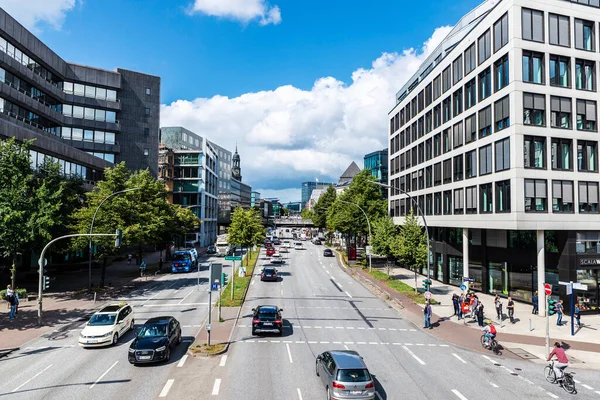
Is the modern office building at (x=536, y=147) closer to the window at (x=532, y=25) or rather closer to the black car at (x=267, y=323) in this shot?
the window at (x=532, y=25)

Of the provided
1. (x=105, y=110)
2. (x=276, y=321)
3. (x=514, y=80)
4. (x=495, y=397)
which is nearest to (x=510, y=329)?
(x=495, y=397)

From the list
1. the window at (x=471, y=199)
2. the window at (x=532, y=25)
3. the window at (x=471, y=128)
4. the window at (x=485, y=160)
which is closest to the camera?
the window at (x=532, y=25)

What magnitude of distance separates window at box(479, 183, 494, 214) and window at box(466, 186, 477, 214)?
0.99m

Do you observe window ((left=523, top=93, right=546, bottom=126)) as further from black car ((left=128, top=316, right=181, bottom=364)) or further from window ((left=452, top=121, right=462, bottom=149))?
black car ((left=128, top=316, right=181, bottom=364))

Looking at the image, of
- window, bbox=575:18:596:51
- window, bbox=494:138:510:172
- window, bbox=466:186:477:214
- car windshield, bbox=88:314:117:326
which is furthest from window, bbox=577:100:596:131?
car windshield, bbox=88:314:117:326

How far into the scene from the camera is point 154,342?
689 inches

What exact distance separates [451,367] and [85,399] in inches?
573

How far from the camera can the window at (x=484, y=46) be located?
34700 mm

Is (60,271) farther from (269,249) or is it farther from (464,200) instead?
(464,200)

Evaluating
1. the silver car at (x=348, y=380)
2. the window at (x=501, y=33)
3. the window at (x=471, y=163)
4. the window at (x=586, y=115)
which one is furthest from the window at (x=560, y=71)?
the silver car at (x=348, y=380)

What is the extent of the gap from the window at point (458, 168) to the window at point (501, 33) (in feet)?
35.5

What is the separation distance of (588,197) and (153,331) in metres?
32.4

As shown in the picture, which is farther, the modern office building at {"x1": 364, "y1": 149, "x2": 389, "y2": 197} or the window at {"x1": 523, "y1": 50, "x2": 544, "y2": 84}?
the modern office building at {"x1": 364, "y1": 149, "x2": 389, "y2": 197}

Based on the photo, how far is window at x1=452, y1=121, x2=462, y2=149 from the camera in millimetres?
40219
